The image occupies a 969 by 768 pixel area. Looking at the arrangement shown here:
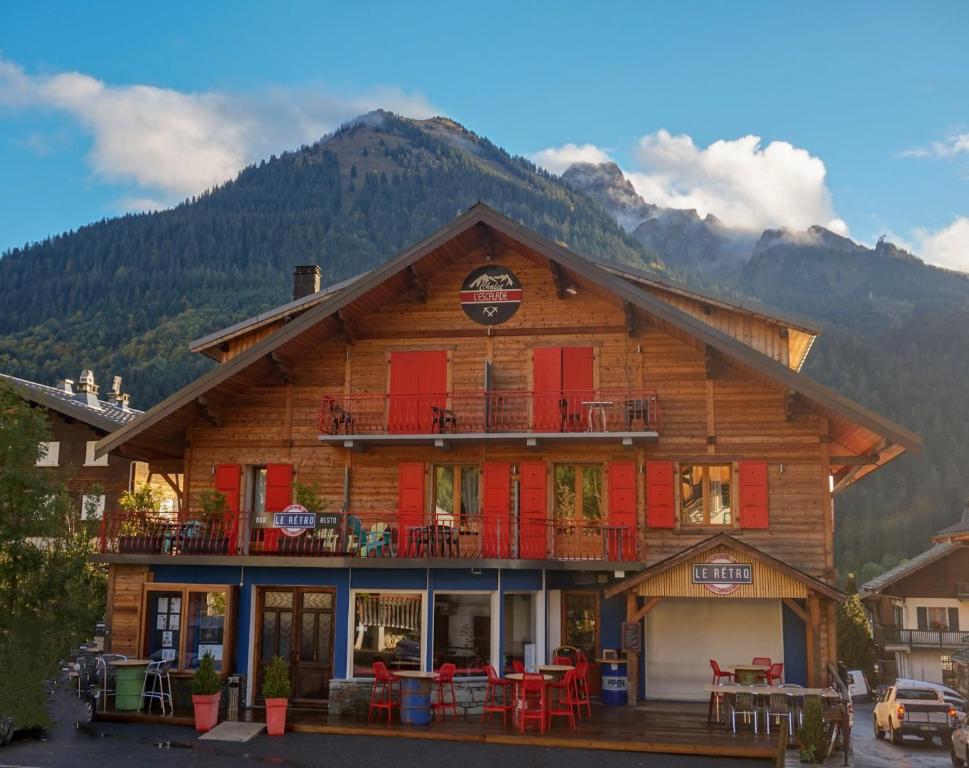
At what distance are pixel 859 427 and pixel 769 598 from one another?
3.69 metres

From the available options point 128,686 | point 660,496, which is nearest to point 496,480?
point 660,496

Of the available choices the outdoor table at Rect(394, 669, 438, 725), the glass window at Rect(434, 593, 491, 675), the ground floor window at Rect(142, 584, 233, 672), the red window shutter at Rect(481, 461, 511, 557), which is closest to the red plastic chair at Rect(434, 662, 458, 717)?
the outdoor table at Rect(394, 669, 438, 725)

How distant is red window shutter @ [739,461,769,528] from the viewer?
22.1 meters

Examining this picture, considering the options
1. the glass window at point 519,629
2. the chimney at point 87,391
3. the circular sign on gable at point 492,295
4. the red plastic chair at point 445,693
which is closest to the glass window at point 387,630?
the red plastic chair at point 445,693

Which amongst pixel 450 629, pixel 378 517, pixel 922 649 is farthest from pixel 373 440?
pixel 922 649

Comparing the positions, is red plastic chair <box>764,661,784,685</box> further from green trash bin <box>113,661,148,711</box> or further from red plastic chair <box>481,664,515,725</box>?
green trash bin <box>113,661,148,711</box>

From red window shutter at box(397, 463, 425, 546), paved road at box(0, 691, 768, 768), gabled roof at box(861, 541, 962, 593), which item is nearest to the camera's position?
paved road at box(0, 691, 768, 768)

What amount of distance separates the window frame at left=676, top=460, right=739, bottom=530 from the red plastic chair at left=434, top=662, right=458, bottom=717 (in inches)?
229

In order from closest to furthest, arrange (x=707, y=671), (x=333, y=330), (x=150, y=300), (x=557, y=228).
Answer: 1. (x=707, y=671)
2. (x=333, y=330)
3. (x=150, y=300)
4. (x=557, y=228)

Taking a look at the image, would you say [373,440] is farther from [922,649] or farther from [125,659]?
[922,649]

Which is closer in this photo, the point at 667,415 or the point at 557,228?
the point at 667,415

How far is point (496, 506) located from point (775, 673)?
252 inches

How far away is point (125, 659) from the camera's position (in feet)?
68.5

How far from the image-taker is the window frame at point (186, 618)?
70.3 ft
